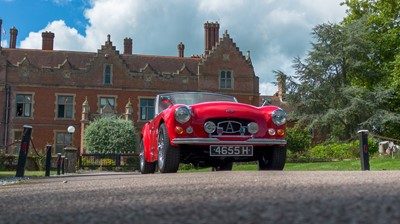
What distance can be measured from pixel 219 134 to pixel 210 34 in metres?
41.8

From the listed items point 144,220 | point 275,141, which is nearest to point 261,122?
point 275,141

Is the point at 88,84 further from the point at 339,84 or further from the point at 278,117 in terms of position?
the point at 278,117

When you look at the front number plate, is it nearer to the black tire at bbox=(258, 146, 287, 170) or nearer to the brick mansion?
the black tire at bbox=(258, 146, 287, 170)

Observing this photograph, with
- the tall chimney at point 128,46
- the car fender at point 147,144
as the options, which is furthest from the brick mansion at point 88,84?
the car fender at point 147,144

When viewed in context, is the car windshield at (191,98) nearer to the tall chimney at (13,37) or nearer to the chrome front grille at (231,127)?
the chrome front grille at (231,127)

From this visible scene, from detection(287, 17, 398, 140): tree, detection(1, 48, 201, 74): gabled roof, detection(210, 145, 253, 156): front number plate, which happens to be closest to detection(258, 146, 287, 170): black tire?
detection(210, 145, 253, 156): front number plate

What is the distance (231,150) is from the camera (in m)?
7.46

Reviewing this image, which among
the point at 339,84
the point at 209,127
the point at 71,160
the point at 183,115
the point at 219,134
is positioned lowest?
Answer: the point at 71,160

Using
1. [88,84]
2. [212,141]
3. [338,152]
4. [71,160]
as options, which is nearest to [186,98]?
[212,141]

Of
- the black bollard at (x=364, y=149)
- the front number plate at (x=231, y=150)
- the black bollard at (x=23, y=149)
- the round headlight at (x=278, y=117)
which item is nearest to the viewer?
the front number plate at (x=231, y=150)

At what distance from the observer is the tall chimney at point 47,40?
151 ft

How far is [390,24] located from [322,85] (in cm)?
→ 689

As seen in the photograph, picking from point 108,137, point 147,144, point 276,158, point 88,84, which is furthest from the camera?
point 88,84

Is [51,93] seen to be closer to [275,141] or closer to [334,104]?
[334,104]
